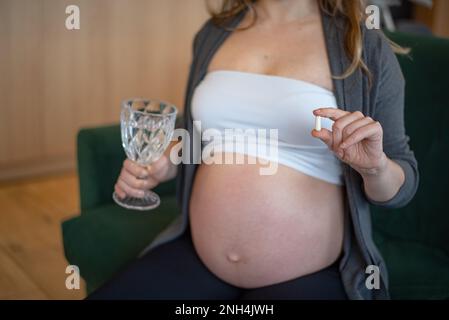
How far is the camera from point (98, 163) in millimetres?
1690

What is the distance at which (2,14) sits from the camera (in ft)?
8.67

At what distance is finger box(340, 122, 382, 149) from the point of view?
1.02 m

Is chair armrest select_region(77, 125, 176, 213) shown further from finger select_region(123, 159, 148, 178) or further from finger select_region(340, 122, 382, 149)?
finger select_region(340, 122, 382, 149)

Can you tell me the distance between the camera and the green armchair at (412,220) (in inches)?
59.5

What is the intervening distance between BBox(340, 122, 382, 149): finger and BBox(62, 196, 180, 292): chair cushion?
676mm

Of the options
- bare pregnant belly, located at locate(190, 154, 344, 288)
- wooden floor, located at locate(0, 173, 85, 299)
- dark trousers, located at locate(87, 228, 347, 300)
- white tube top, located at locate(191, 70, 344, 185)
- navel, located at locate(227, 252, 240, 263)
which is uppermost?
white tube top, located at locate(191, 70, 344, 185)

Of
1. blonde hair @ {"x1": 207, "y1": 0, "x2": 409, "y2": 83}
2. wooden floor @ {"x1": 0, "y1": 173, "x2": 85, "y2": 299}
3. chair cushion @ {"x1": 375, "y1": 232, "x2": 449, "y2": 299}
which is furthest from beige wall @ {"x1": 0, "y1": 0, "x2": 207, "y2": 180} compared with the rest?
chair cushion @ {"x1": 375, "y1": 232, "x2": 449, "y2": 299}

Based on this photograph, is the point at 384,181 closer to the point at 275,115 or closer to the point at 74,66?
the point at 275,115

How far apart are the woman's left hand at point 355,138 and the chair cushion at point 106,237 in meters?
0.64

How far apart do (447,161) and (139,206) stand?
→ 718 millimetres

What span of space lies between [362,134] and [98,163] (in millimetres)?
860

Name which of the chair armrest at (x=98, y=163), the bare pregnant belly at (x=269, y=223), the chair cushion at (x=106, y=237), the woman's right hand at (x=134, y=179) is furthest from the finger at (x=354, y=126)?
the chair armrest at (x=98, y=163)

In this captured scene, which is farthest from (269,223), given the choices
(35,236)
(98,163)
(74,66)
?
(74,66)

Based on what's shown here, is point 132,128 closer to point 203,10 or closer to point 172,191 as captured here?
point 172,191
